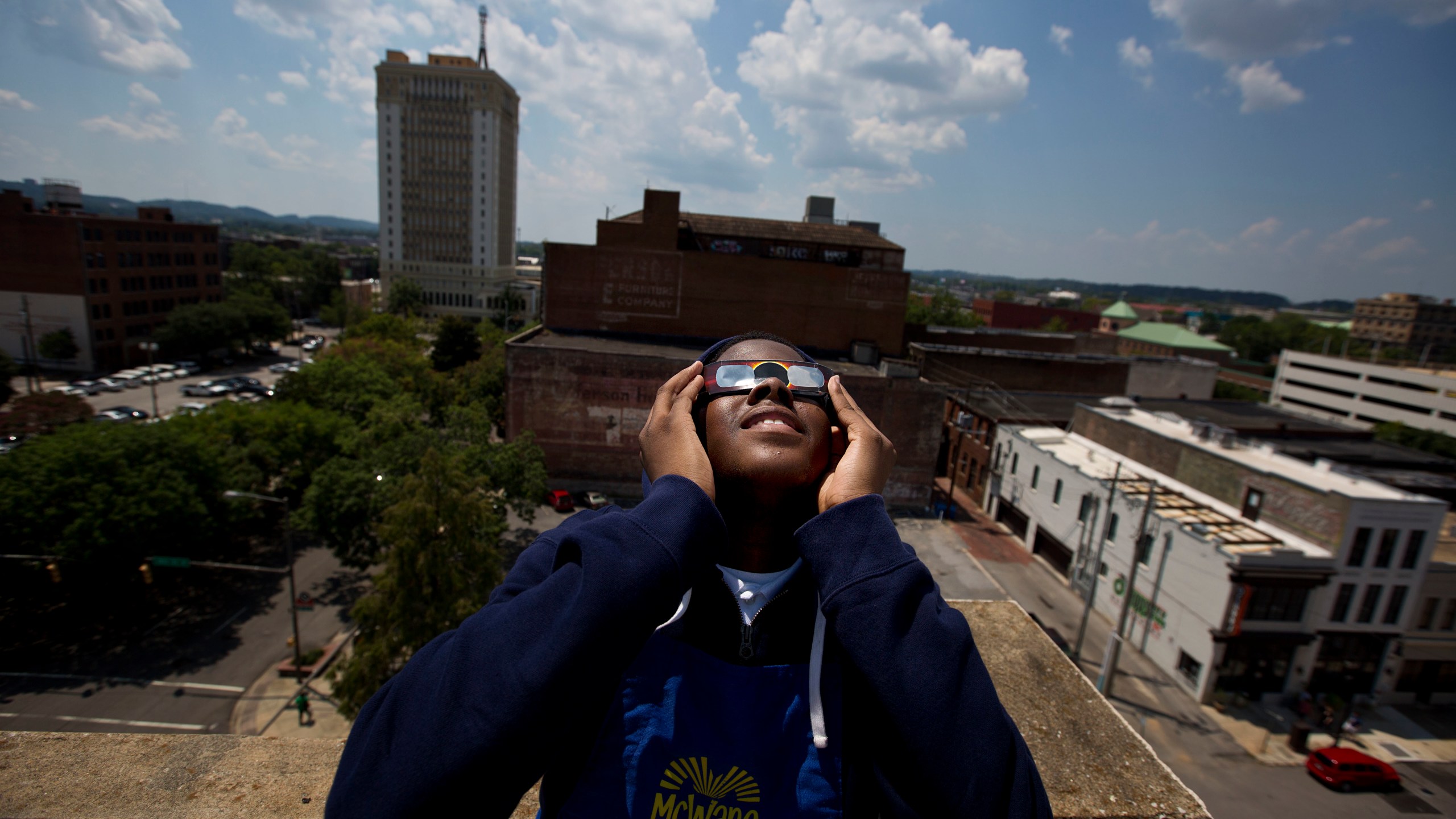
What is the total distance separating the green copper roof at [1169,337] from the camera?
87500 millimetres

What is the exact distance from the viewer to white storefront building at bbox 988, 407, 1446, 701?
19.9 meters

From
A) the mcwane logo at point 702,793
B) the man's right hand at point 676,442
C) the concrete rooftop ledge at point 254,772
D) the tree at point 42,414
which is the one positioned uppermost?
the man's right hand at point 676,442

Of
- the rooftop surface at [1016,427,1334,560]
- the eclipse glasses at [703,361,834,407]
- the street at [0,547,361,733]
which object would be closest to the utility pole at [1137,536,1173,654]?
the rooftop surface at [1016,427,1334,560]

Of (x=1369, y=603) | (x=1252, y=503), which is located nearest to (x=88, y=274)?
(x=1252, y=503)

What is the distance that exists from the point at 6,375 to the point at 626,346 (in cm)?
3749

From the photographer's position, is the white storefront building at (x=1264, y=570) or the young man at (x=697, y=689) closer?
the young man at (x=697, y=689)

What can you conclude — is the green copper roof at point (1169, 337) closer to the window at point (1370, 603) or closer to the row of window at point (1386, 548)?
Answer: the row of window at point (1386, 548)

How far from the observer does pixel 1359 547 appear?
20.1 m

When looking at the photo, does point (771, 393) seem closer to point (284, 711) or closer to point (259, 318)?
point (284, 711)

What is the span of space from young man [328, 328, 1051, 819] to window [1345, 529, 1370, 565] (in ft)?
87.8

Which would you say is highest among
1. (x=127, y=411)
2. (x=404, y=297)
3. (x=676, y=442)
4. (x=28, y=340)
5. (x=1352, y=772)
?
(x=676, y=442)

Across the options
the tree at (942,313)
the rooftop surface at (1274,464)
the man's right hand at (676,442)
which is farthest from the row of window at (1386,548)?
the tree at (942,313)

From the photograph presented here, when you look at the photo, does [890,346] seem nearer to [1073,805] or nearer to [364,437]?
[364,437]

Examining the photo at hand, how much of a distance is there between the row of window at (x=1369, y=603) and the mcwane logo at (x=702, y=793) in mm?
27637
